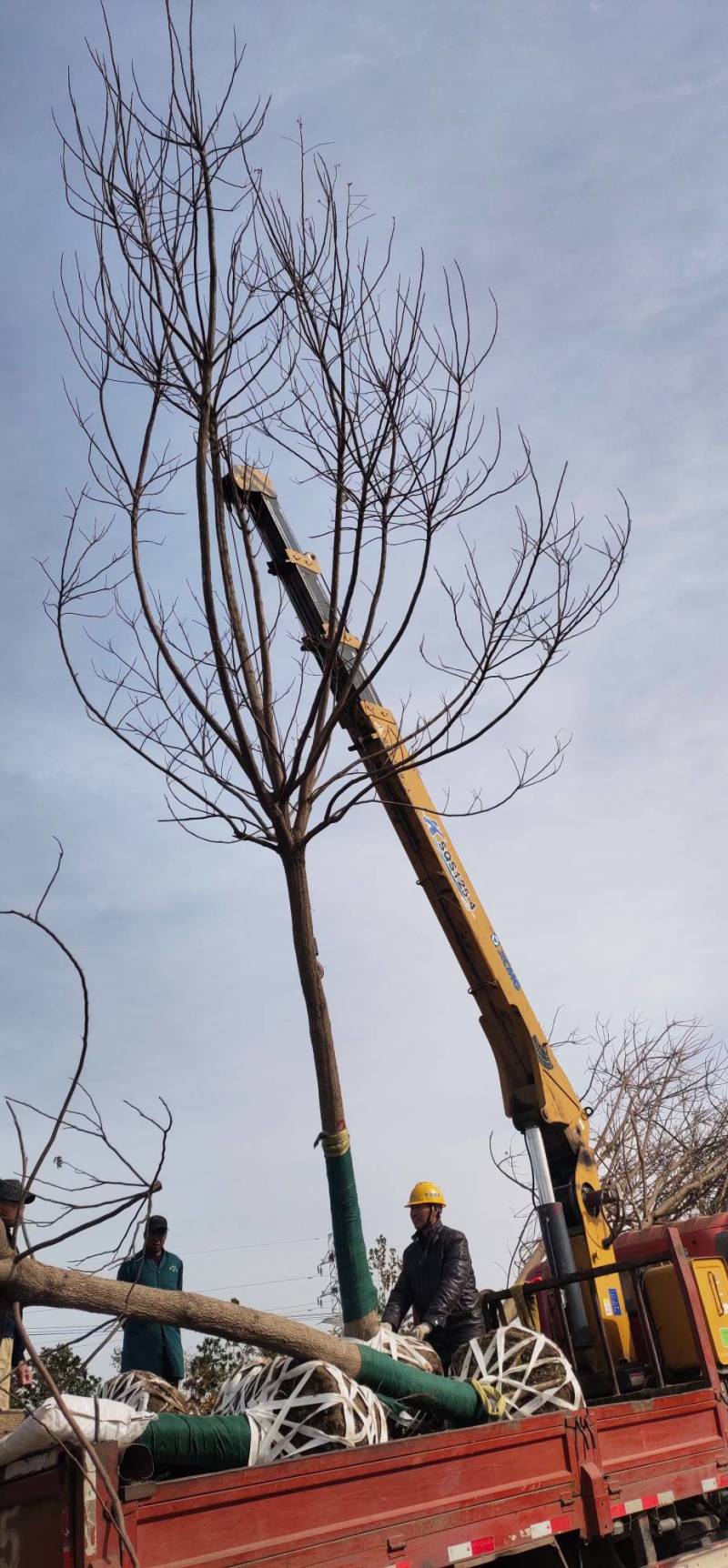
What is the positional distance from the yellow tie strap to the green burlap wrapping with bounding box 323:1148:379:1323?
54cm

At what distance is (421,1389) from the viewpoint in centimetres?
517

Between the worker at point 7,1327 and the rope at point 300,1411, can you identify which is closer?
the worker at point 7,1327

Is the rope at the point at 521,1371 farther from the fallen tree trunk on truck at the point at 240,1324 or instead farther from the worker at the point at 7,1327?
the worker at the point at 7,1327

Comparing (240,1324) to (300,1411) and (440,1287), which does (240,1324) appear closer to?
(300,1411)

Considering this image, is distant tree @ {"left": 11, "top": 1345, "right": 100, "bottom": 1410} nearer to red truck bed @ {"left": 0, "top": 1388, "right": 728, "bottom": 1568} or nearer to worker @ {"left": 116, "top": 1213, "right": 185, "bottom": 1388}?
worker @ {"left": 116, "top": 1213, "right": 185, "bottom": 1388}

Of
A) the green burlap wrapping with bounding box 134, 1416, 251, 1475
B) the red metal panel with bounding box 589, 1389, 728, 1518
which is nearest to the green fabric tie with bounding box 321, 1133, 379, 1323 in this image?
the red metal panel with bounding box 589, 1389, 728, 1518

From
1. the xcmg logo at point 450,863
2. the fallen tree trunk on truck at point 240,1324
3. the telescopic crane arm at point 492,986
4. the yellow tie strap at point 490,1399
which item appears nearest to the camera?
the fallen tree trunk on truck at point 240,1324

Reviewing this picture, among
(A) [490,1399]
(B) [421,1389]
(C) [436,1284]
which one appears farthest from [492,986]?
(B) [421,1389]

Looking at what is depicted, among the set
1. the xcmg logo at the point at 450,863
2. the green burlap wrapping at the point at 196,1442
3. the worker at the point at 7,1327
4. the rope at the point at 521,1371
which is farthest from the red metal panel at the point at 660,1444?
the xcmg logo at the point at 450,863

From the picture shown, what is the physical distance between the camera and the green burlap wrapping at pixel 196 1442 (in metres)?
4.10

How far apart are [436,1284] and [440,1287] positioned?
0.75ft

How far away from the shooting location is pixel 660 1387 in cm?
686

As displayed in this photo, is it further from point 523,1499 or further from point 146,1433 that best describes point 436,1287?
point 146,1433

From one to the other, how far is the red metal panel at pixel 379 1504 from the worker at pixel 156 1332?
210 centimetres
